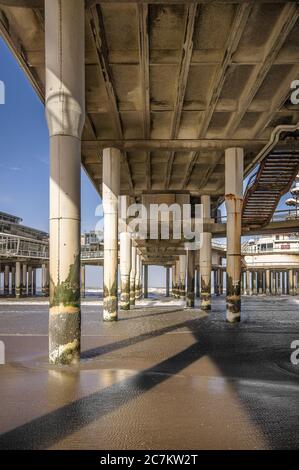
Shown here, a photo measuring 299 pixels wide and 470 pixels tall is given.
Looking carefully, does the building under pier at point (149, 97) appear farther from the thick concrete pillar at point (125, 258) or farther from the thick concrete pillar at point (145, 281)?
the thick concrete pillar at point (145, 281)

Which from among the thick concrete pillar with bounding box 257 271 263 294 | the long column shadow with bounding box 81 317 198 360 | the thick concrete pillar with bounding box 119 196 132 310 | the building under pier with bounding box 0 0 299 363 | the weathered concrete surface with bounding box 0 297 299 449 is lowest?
the thick concrete pillar with bounding box 257 271 263 294

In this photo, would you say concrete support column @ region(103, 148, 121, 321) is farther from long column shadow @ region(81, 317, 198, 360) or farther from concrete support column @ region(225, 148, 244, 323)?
concrete support column @ region(225, 148, 244, 323)

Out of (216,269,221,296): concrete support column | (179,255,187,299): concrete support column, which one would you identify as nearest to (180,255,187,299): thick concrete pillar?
(179,255,187,299): concrete support column

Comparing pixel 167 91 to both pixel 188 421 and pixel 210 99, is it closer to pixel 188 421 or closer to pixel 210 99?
pixel 210 99

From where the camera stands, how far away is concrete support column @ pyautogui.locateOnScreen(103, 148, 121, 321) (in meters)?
20.1

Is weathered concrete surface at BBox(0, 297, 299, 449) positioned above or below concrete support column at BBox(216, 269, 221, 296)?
above

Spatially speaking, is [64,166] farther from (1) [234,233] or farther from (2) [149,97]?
(1) [234,233]

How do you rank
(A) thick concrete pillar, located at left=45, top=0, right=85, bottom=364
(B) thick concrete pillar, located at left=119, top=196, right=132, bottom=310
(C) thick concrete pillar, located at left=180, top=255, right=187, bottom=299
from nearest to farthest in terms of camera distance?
1. (A) thick concrete pillar, located at left=45, top=0, right=85, bottom=364
2. (B) thick concrete pillar, located at left=119, top=196, right=132, bottom=310
3. (C) thick concrete pillar, located at left=180, top=255, right=187, bottom=299

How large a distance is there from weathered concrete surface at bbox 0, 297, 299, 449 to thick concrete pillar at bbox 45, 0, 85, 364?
900mm

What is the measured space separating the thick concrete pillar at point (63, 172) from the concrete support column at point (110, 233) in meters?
10.8

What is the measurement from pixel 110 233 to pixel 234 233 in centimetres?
566

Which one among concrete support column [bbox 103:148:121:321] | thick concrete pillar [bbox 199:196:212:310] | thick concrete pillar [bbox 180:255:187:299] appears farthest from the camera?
thick concrete pillar [bbox 180:255:187:299]

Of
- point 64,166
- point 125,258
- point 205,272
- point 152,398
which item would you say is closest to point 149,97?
point 64,166

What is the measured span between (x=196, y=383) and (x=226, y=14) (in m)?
10.3
